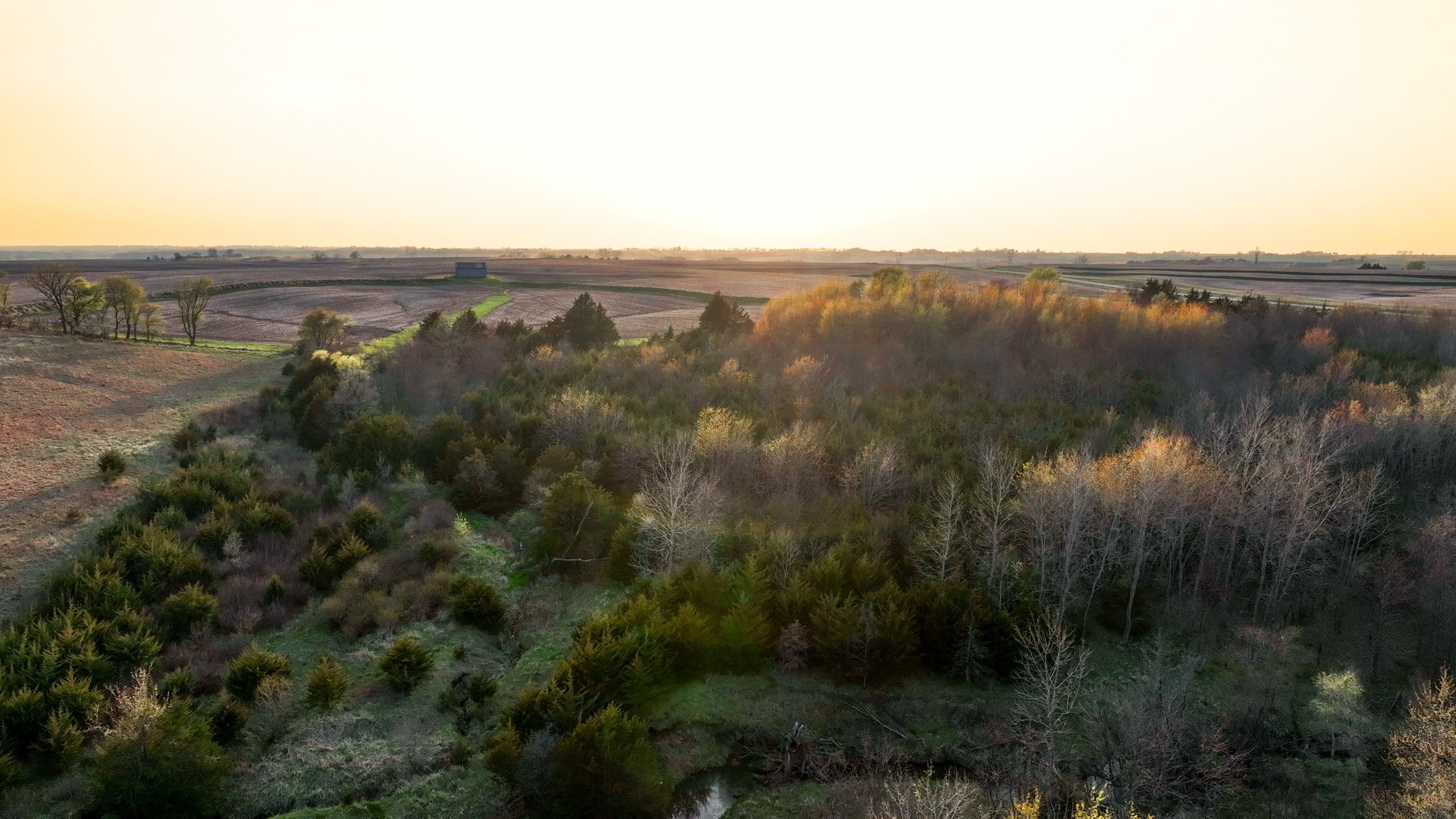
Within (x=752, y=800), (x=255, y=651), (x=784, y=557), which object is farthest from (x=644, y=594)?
(x=255, y=651)

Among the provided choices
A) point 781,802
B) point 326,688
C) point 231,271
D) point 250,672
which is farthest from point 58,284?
point 231,271

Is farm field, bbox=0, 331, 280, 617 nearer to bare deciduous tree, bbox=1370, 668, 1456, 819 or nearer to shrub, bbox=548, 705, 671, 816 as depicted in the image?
shrub, bbox=548, 705, 671, 816

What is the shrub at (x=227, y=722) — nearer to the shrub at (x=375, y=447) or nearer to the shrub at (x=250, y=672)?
the shrub at (x=250, y=672)

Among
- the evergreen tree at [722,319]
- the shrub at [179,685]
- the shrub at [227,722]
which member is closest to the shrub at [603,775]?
the shrub at [227,722]

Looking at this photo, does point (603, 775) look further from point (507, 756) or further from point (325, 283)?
point (325, 283)

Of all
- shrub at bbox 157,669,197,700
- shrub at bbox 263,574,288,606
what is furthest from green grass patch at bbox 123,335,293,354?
shrub at bbox 157,669,197,700

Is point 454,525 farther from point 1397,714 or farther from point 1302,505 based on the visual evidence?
point 1397,714
